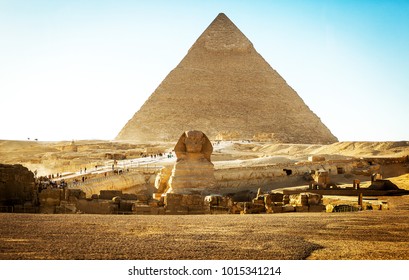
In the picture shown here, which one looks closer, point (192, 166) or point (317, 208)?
point (317, 208)

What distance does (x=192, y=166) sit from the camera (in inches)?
482

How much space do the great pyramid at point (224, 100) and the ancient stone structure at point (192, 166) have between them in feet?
270

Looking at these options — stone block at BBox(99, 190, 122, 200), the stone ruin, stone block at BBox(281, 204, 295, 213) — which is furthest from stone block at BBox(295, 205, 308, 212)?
the stone ruin

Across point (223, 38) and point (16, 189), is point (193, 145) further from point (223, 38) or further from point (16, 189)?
point (223, 38)

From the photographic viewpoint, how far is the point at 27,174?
28.7 ft

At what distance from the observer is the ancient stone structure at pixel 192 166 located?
1198cm

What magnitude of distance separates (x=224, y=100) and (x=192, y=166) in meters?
102

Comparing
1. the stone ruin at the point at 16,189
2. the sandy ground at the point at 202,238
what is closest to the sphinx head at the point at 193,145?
the stone ruin at the point at 16,189

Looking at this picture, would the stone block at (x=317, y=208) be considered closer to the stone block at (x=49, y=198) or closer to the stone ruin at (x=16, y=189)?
the stone block at (x=49, y=198)

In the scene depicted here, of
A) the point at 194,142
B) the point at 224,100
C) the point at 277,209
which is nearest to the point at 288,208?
the point at 277,209

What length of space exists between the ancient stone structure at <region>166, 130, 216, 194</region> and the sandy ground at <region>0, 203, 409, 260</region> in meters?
5.13

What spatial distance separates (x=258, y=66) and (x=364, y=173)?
100m
